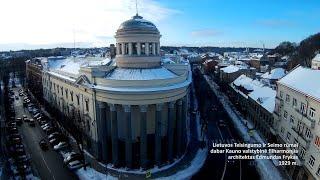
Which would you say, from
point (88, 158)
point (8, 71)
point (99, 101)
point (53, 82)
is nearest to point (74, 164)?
point (88, 158)

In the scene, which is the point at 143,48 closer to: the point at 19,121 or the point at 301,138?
the point at 301,138

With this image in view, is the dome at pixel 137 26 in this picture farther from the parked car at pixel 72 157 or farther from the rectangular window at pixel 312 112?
the rectangular window at pixel 312 112

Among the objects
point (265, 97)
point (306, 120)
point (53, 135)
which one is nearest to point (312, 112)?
point (306, 120)

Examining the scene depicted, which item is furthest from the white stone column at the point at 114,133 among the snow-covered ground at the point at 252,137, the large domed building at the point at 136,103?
the snow-covered ground at the point at 252,137

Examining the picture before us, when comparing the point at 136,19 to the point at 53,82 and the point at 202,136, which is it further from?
the point at 53,82

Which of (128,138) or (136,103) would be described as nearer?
(136,103)

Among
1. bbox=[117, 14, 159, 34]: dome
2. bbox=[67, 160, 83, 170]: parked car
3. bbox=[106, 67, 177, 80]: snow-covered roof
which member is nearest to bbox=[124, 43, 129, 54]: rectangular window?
bbox=[117, 14, 159, 34]: dome
